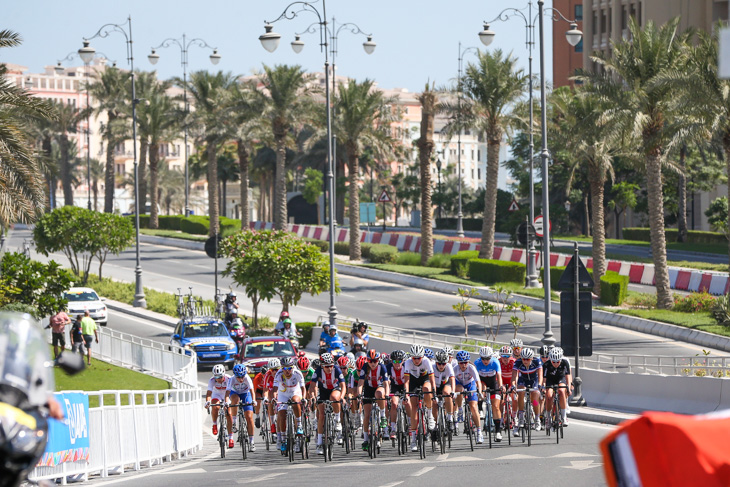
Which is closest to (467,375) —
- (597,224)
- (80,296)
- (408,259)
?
(597,224)

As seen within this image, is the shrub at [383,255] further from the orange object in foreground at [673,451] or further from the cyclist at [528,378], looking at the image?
the orange object in foreground at [673,451]

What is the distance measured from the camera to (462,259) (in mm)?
50594

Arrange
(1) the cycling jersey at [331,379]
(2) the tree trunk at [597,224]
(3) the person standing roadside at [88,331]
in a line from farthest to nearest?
(2) the tree trunk at [597,224] < (3) the person standing roadside at [88,331] < (1) the cycling jersey at [331,379]

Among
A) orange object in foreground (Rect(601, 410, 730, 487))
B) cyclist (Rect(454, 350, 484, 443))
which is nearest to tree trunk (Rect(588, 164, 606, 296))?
cyclist (Rect(454, 350, 484, 443))

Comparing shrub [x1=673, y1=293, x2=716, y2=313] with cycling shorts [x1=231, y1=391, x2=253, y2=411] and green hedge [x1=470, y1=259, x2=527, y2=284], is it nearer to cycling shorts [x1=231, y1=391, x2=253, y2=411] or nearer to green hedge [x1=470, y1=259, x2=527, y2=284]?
green hedge [x1=470, y1=259, x2=527, y2=284]

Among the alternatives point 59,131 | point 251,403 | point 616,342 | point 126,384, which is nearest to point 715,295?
point 616,342

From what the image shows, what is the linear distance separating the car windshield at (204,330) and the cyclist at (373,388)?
623 inches

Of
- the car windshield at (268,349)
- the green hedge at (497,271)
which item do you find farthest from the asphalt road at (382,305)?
the car windshield at (268,349)

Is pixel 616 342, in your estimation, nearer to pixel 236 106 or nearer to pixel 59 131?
pixel 236 106

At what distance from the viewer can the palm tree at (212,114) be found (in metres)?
66.6

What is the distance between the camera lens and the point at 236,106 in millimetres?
60031

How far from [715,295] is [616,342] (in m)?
8.50

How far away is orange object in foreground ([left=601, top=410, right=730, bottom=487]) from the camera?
11.6 feet

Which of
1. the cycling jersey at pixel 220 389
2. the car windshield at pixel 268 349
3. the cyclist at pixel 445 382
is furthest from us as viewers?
the car windshield at pixel 268 349
